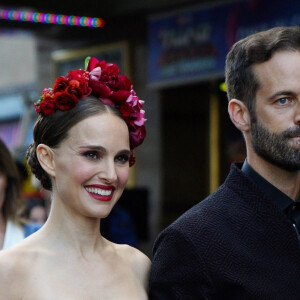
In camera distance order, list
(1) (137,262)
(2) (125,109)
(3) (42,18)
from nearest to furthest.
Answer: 1. (2) (125,109)
2. (1) (137,262)
3. (3) (42,18)

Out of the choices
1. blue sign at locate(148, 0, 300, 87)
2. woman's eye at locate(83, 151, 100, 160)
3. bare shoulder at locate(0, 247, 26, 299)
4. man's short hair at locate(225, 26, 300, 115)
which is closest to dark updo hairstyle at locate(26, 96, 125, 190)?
woman's eye at locate(83, 151, 100, 160)

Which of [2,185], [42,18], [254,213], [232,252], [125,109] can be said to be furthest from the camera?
[42,18]

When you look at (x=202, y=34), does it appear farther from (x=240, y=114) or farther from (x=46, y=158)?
(x=46, y=158)

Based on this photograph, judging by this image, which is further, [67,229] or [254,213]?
[67,229]

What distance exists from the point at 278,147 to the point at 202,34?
17.2ft

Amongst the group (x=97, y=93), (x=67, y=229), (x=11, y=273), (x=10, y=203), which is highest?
(x=97, y=93)

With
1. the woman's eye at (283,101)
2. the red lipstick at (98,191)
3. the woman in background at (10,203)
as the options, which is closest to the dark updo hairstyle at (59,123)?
the red lipstick at (98,191)

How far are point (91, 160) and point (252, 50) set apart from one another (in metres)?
0.74

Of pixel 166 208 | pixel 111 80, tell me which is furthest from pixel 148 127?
pixel 111 80

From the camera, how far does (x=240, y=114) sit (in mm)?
2883

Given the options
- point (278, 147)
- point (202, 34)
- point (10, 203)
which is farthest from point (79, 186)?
point (202, 34)

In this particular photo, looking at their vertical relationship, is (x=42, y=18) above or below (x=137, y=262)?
above

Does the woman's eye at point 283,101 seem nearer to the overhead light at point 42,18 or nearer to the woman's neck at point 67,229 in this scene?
the woman's neck at point 67,229

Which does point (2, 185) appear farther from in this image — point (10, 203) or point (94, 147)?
point (94, 147)
